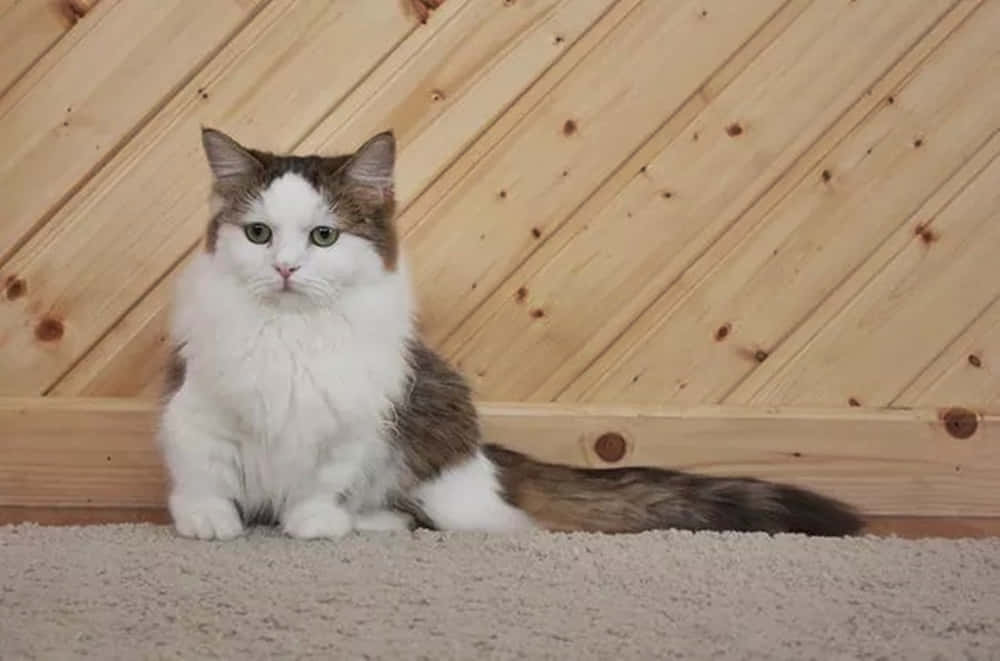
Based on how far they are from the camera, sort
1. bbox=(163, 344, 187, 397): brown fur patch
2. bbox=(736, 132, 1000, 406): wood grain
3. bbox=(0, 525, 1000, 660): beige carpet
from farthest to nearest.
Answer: bbox=(736, 132, 1000, 406): wood grain
bbox=(163, 344, 187, 397): brown fur patch
bbox=(0, 525, 1000, 660): beige carpet

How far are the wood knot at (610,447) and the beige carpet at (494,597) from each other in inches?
12.9

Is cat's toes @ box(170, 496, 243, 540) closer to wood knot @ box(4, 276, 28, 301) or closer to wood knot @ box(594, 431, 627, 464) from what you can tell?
wood knot @ box(4, 276, 28, 301)

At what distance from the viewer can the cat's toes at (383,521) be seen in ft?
5.86

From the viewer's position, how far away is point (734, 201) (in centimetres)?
208

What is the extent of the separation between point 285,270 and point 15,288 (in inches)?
24.4

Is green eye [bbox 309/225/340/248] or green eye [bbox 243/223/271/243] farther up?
green eye [bbox 309/225/340/248]

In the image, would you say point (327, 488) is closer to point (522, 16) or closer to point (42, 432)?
point (42, 432)

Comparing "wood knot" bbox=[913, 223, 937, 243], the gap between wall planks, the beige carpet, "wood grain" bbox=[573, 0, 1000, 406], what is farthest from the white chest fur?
"wood knot" bbox=[913, 223, 937, 243]

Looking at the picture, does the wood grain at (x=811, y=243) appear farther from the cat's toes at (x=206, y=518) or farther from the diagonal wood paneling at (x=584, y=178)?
the cat's toes at (x=206, y=518)

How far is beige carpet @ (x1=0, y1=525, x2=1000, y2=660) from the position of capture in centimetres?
131

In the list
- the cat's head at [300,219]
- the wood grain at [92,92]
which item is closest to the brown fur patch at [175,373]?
the cat's head at [300,219]

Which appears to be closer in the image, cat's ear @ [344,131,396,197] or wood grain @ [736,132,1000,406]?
cat's ear @ [344,131,396,197]

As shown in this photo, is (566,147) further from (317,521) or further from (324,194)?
(317,521)

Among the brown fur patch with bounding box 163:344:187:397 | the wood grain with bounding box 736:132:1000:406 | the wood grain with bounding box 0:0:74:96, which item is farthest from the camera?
the wood grain with bounding box 736:132:1000:406
